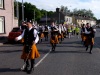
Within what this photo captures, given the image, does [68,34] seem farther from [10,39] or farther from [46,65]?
[46,65]

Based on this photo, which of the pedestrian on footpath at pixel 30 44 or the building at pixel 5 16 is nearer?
the pedestrian on footpath at pixel 30 44

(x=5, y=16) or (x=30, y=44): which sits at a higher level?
A: (x=5, y=16)

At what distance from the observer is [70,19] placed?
14375 centimetres

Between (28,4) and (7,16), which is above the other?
(28,4)

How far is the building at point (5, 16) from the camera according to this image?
3356 cm

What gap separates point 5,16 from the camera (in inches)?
1339

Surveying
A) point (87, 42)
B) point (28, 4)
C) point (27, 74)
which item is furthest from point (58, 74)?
point (28, 4)

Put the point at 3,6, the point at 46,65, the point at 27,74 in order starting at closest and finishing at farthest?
the point at 27,74 → the point at 46,65 → the point at 3,6

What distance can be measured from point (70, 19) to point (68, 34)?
106 meters

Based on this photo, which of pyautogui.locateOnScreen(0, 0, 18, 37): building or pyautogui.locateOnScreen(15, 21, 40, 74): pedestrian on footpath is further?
pyautogui.locateOnScreen(0, 0, 18, 37): building

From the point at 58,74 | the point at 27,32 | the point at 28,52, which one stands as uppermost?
the point at 27,32

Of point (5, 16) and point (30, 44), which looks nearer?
point (30, 44)

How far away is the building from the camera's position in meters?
33.6

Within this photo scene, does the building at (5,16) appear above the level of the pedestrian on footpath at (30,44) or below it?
above
